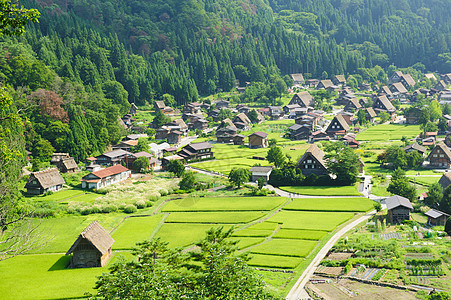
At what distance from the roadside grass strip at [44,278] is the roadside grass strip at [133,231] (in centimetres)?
367

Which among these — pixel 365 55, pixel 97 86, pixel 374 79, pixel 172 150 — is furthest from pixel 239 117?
pixel 365 55

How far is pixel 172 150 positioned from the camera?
264ft

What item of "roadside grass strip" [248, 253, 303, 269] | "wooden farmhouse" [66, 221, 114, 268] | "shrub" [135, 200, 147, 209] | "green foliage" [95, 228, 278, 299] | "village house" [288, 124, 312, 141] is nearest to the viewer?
"green foliage" [95, 228, 278, 299]

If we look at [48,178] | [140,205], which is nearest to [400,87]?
[140,205]

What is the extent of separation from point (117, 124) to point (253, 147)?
86.6ft

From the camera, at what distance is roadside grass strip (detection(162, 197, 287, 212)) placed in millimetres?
52062

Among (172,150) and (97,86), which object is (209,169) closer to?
(172,150)

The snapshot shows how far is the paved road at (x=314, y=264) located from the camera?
30.8 metres

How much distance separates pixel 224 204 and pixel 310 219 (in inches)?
436

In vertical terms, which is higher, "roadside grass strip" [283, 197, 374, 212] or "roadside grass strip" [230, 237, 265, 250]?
"roadside grass strip" [230, 237, 265, 250]

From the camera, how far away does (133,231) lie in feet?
149

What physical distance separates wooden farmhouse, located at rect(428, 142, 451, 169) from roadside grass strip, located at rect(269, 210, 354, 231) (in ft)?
87.9

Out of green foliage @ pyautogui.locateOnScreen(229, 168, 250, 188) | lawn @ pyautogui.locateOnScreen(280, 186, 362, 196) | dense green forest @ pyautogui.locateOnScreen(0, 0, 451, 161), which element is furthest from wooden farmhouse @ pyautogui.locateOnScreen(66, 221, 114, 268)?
dense green forest @ pyautogui.locateOnScreen(0, 0, 451, 161)

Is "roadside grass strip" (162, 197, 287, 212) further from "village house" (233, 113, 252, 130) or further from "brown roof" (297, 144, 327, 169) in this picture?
"village house" (233, 113, 252, 130)
